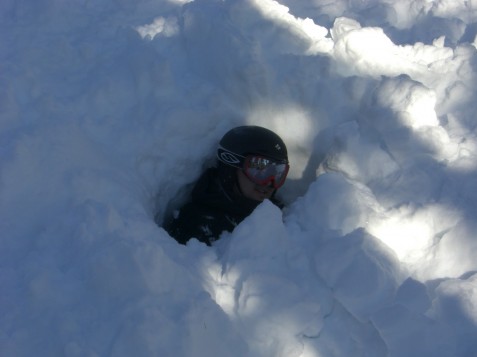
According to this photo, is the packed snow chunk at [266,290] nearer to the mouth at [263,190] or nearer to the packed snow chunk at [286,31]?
the mouth at [263,190]

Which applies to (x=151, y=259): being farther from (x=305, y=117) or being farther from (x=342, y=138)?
(x=305, y=117)

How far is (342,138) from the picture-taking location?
3703 mm

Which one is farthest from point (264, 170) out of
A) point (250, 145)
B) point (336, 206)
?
point (336, 206)

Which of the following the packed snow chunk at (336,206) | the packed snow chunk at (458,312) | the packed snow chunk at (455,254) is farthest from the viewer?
the packed snow chunk at (336,206)

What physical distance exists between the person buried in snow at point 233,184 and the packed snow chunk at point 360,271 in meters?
1.13

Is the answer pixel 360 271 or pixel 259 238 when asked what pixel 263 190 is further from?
pixel 360 271

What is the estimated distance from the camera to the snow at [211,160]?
2438 mm

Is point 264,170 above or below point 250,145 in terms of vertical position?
below

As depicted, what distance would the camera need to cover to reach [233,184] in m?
4.18

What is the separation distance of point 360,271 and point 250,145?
1.47m

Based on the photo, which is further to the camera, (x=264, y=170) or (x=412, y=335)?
(x=264, y=170)

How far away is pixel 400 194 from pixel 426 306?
874 mm

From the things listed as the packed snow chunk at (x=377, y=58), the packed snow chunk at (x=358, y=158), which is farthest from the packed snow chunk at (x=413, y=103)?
the packed snow chunk at (x=377, y=58)

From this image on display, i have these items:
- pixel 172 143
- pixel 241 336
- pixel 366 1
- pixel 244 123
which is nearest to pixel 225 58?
pixel 244 123
